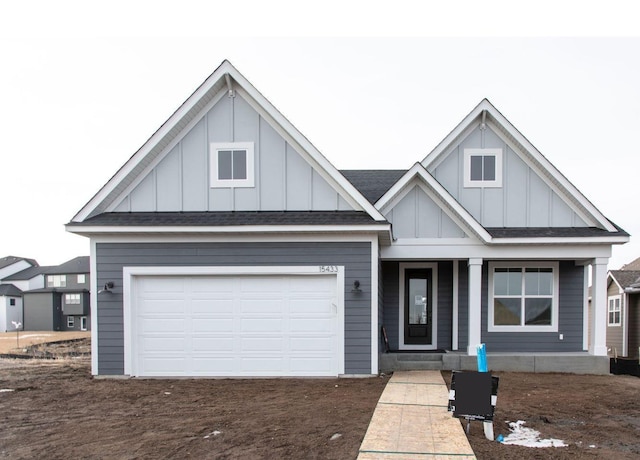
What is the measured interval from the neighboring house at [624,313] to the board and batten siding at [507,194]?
457 inches

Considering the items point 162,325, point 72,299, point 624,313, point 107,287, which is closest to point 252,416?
point 162,325

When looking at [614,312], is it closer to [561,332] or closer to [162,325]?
[561,332]

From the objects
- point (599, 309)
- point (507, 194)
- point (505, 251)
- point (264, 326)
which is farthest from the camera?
point (507, 194)

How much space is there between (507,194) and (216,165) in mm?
7235

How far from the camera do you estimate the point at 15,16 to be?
32.0 feet

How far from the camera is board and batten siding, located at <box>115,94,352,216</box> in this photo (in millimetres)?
9742

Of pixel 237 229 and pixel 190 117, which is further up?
pixel 190 117

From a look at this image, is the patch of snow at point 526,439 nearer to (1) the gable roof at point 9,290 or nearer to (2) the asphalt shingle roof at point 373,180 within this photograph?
(2) the asphalt shingle roof at point 373,180

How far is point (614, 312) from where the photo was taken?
22141mm

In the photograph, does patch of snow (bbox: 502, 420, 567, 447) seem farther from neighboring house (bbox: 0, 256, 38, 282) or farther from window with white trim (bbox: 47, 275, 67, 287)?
neighboring house (bbox: 0, 256, 38, 282)

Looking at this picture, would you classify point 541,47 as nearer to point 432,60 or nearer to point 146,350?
point 432,60

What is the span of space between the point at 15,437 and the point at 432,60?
16.4 meters

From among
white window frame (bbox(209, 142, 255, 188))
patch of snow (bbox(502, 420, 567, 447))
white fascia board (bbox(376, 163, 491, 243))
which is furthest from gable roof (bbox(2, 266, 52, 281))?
patch of snow (bbox(502, 420, 567, 447))

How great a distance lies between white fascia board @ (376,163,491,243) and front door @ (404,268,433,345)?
2.06 metres
